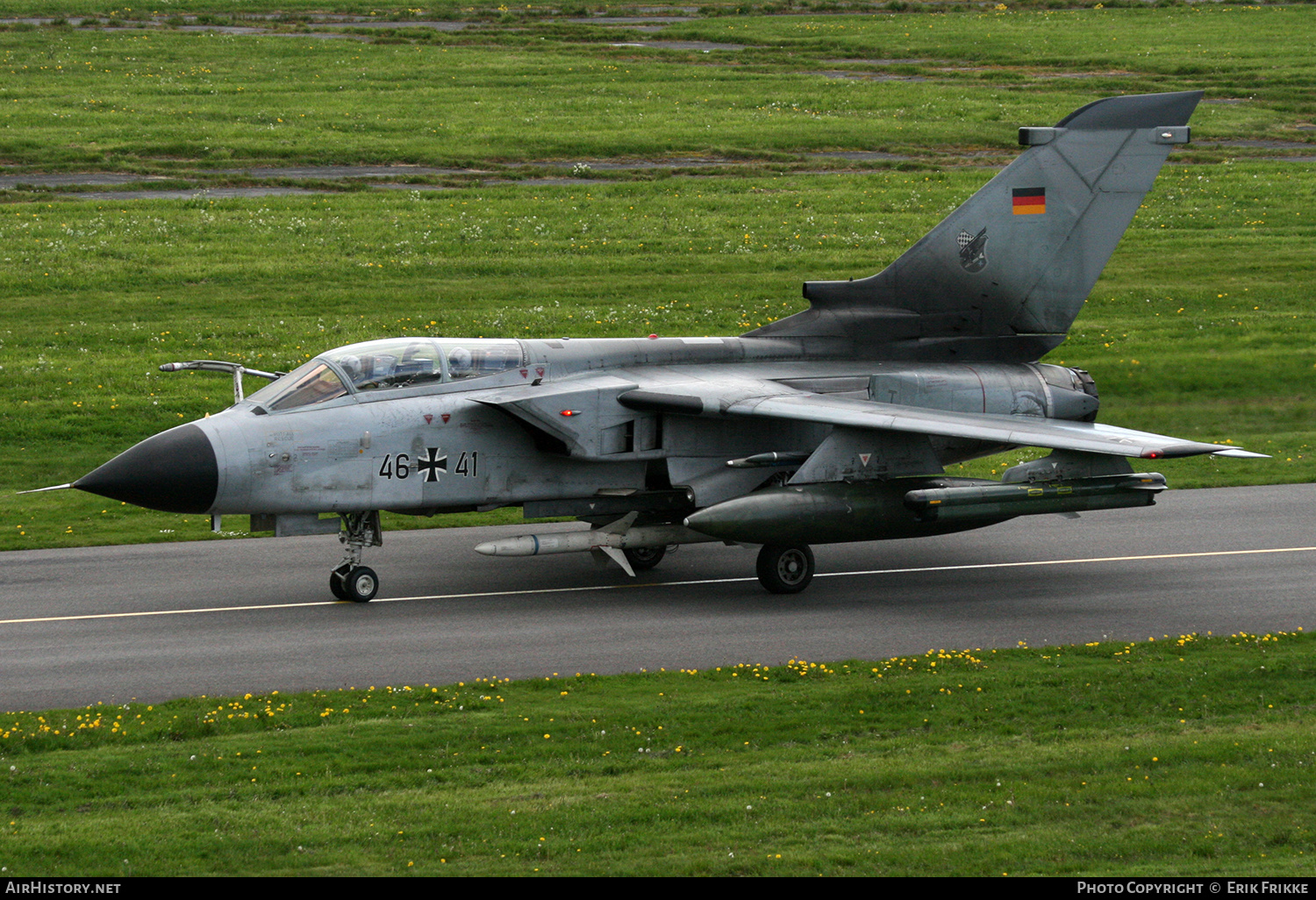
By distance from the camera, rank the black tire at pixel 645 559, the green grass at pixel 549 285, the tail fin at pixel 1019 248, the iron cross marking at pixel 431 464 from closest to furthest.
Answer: the iron cross marking at pixel 431 464, the black tire at pixel 645 559, the tail fin at pixel 1019 248, the green grass at pixel 549 285

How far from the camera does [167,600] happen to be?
1794 cm

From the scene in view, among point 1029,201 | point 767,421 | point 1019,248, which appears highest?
point 1029,201

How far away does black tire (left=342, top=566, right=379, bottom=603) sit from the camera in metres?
17.8

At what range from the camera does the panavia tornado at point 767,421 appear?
56.7 ft

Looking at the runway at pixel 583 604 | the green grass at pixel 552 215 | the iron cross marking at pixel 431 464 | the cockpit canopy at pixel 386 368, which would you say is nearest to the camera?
the runway at pixel 583 604

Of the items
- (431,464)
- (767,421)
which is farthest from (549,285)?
(431,464)

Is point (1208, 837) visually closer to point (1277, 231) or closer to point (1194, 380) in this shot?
point (1194, 380)

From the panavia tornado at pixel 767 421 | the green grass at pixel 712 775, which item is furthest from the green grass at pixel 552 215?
the green grass at pixel 712 775

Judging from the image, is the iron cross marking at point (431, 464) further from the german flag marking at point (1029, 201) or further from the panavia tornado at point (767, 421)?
the german flag marking at point (1029, 201)

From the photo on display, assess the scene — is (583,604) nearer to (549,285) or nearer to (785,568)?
(785,568)

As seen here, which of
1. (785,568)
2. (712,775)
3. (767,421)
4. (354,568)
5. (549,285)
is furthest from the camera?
(549,285)

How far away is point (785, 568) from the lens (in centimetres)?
1852

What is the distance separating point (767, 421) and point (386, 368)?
5020 mm

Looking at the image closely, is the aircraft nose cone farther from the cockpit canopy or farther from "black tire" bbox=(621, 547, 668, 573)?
"black tire" bbox=(621, 547, 668, 573)
